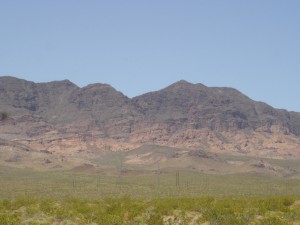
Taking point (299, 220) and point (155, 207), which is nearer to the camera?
point (299, 220)

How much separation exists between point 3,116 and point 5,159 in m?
133

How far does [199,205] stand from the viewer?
882 inches

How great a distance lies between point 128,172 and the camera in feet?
515

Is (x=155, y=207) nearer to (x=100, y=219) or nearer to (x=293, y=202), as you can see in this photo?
(x=100, y=219)

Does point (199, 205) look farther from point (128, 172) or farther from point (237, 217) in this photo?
point (128, 172)

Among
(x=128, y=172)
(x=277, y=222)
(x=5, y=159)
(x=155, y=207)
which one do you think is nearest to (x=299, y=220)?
(x=277, y=222)

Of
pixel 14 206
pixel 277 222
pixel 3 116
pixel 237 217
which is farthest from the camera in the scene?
pixel 3 116

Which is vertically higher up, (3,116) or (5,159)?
(3,116)

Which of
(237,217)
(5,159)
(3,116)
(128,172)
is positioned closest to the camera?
(237,217)

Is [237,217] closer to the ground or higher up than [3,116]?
closer to the ground

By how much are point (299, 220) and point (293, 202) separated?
3665 millimetres

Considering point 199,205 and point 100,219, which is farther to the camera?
point 199,205

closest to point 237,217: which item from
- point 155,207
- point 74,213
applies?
point 155,207

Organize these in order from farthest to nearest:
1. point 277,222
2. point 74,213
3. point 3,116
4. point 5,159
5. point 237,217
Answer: point 5,159 < point 3,116 < point 74,213 < point 237,217 < point 277,222
